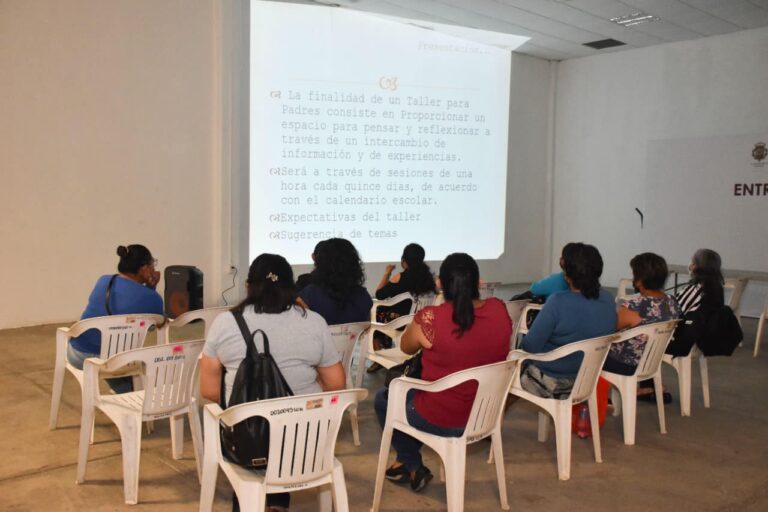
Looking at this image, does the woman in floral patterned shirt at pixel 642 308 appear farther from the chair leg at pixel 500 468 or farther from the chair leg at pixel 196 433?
the chair leg at pixel 196 433

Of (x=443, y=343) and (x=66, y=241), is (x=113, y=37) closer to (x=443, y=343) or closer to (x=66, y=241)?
(x=66, y=241)

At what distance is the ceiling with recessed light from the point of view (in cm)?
742

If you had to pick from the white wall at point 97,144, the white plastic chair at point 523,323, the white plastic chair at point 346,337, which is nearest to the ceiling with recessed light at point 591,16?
the white wall at point 97,144

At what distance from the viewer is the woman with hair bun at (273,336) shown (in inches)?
90.4

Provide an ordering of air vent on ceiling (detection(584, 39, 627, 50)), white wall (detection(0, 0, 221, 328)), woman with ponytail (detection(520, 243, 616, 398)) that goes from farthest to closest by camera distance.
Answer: air vent on ceiling (detection(584, 39, 627, 50)) → white wall (detection(0, 0, 221, 328)) → woman with ponytail (detection(520, 243, 616, 398))

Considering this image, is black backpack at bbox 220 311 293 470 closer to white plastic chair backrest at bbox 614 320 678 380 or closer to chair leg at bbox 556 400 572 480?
chair leg at bbox 556 400 572 480

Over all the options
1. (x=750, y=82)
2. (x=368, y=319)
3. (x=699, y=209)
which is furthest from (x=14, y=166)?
(x=750, y=82)

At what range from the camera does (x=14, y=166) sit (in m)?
5.98

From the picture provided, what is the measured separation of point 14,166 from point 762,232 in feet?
25.2

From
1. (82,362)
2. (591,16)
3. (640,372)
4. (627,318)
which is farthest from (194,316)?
(591,16)

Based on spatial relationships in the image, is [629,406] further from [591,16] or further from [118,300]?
[591,16]

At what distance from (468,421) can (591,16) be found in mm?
6641

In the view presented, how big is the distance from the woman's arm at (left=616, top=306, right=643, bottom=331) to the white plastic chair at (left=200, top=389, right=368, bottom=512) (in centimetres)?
181

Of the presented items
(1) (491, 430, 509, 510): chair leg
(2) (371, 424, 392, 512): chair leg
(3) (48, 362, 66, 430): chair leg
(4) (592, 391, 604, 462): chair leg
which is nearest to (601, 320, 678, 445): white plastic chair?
(4) (592, 391, 604, 462): chair leg
